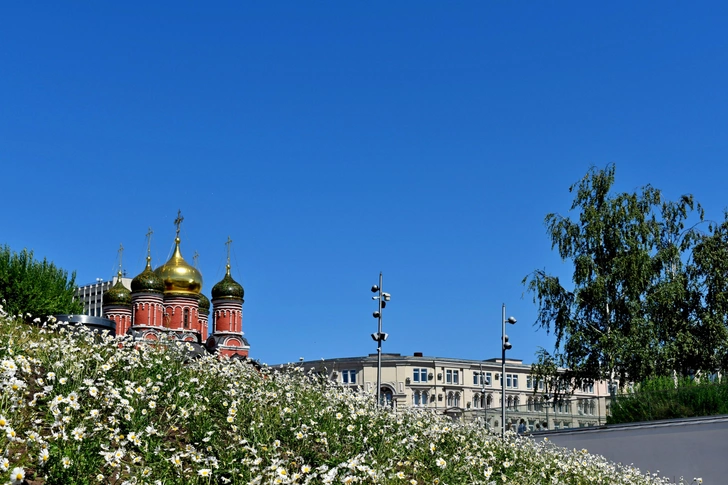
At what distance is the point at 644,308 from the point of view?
110 ft

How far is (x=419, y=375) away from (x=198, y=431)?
8638 centimetres

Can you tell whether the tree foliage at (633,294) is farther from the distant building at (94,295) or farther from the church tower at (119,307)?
the distant building at (94,295)

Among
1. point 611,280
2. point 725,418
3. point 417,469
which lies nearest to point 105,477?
point 417,469

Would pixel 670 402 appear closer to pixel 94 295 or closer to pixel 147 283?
pixel 147 283

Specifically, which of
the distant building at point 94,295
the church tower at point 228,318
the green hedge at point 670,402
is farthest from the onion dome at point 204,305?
the distant building at point 94,295

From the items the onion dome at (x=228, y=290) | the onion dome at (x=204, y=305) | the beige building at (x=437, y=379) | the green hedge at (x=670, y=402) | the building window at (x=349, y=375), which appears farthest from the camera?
the building window at (x=349, y=375)

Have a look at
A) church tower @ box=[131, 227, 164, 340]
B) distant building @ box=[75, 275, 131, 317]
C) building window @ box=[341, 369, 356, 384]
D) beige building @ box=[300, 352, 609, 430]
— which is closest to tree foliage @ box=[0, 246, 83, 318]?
church tower @ box=[131, 227, 164, 340]

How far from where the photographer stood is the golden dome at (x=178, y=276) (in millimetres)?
59750

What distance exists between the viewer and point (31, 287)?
1594 inches

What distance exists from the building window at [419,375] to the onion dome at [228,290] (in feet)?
122

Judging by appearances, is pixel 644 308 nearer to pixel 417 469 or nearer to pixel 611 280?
pixel 611 280

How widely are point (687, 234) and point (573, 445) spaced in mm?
16060

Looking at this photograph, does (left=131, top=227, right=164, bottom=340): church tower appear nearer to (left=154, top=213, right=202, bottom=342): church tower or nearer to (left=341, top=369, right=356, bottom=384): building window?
(left=154, top=213, right=202, bottom=342): church tower

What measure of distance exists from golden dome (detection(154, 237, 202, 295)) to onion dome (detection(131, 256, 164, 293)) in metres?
1.26
